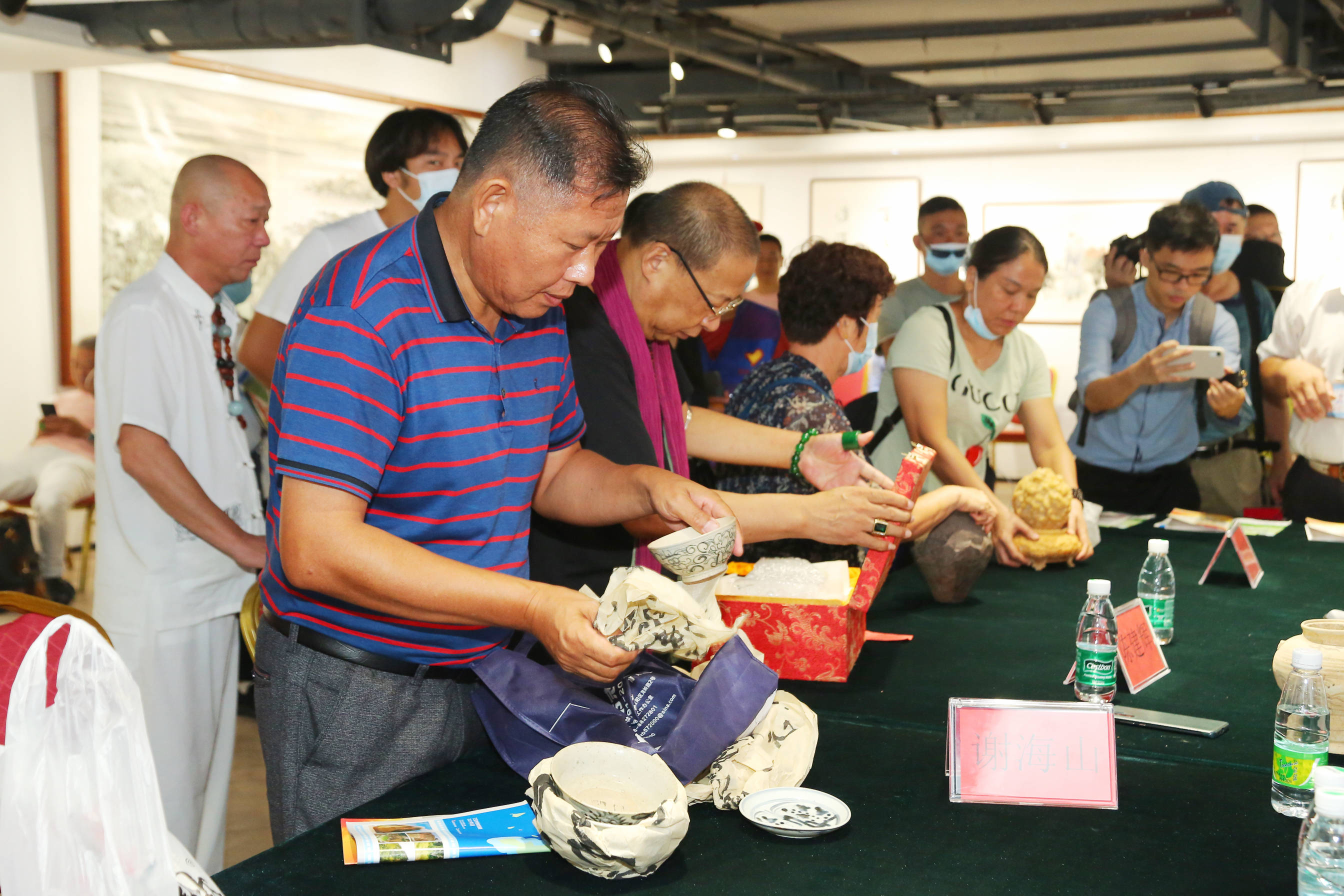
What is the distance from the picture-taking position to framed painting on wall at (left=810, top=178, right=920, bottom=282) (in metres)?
9.57

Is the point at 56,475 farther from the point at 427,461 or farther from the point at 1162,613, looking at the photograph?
the point at 1162,613

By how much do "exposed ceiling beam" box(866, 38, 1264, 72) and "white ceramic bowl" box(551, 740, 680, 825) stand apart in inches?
243

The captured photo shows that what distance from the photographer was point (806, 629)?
6.55 feet

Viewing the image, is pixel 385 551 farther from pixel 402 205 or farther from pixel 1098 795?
pixel 402 205

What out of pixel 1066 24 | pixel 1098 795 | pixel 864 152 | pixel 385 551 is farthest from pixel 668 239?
pixel 864 152

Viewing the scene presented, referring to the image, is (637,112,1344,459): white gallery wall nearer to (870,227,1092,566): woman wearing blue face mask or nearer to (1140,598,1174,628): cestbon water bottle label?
(870,227,1092,566): woman wearing blue face mask

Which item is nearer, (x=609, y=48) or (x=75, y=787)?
(x=75, y=787)

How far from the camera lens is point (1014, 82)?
7.62m

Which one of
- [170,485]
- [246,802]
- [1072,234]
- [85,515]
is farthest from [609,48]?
[170,485]

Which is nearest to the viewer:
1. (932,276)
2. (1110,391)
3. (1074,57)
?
(1110,391)

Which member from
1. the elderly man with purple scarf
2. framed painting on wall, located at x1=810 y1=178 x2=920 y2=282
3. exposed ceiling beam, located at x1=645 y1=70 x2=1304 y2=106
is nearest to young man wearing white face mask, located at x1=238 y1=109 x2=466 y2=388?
the elderly man with purple scarf

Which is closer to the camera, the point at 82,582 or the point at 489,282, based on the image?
the point at 489,282

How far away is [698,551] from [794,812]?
411mm

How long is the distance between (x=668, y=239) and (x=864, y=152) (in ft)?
26.0
